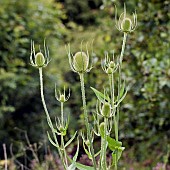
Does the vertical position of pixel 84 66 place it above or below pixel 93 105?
above

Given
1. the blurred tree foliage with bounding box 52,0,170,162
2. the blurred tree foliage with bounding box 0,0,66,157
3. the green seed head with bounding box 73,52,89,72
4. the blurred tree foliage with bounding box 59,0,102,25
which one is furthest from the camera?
the blurred tree foliage with bounding box 59,0,102,25

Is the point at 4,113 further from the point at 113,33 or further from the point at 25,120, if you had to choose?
the point at 113,33

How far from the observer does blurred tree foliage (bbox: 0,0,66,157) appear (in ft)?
11.7

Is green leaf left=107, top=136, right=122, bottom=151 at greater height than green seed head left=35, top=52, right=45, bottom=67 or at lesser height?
lesser

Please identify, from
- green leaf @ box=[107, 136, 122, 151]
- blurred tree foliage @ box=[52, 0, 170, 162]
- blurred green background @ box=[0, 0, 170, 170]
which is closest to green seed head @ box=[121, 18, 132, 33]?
green leaf @ box=[107, 136, 122, 151]

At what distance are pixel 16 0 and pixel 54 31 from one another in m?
0.49

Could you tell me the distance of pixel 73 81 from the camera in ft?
18.0

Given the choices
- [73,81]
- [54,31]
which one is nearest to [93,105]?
[54,31]

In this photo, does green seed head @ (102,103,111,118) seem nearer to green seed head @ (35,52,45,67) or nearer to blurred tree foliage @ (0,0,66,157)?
green seed head @ (35,52,45,67)

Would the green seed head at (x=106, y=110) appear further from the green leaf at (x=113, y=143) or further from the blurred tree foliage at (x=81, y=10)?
the blurred tree foliage at (x=81, y=10)

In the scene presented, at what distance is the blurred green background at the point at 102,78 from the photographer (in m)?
2.69

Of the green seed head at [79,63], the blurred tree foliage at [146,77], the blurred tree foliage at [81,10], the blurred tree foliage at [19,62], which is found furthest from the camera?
the blurred tree foliage at [81,10]

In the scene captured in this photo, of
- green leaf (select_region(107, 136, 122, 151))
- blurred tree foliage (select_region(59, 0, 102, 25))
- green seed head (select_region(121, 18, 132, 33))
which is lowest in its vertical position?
green leaf (select_region(107, 136, 122, 151))

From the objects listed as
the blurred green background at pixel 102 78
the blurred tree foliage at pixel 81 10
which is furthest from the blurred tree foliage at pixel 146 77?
the blurred tree foliage at pixel 81 10
